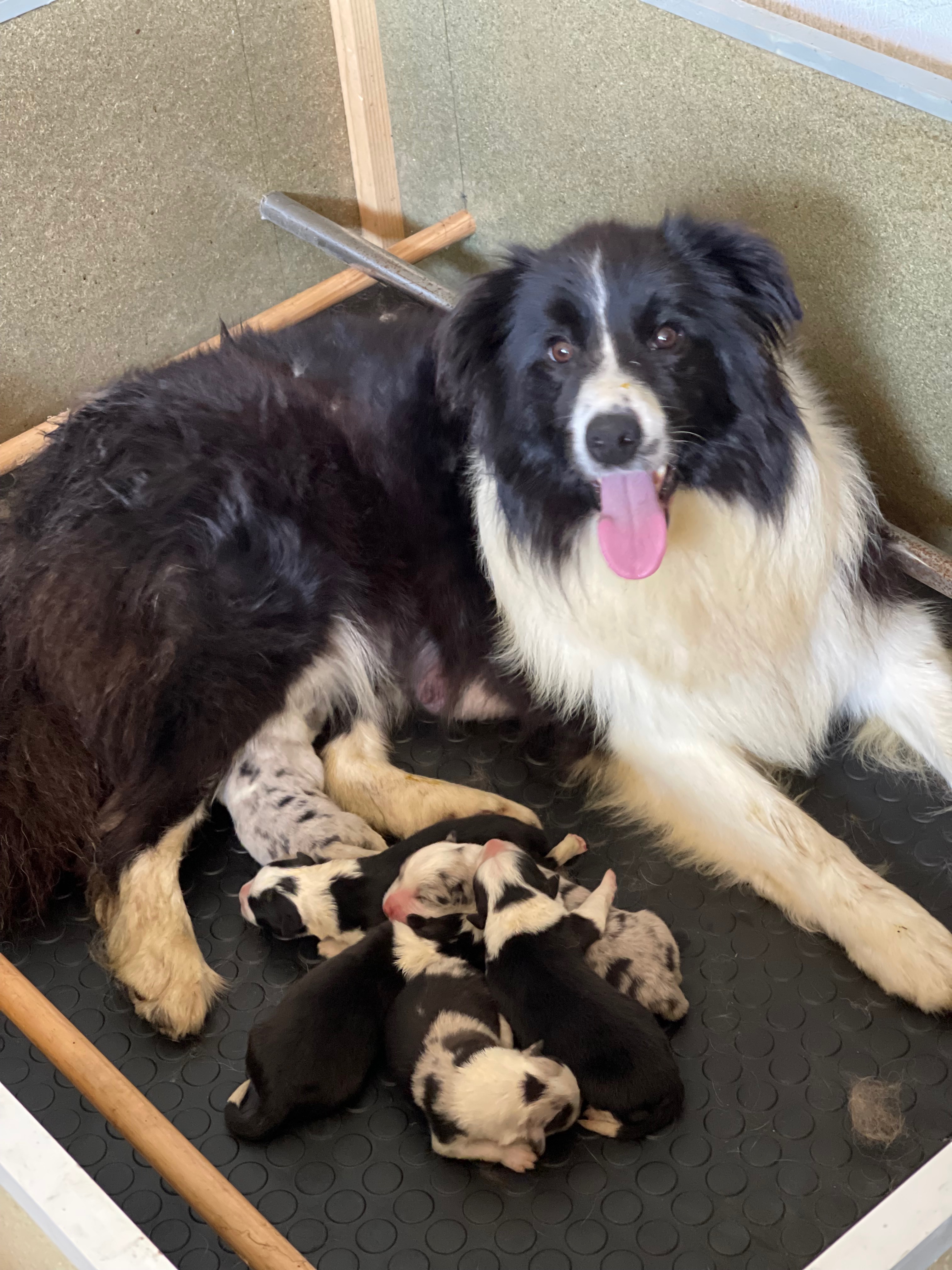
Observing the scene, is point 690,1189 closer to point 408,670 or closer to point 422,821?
Answer: point 422,821

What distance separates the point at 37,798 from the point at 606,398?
113 cm

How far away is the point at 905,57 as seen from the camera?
2.14m

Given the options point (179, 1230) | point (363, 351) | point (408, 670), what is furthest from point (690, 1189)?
point (363, 351)

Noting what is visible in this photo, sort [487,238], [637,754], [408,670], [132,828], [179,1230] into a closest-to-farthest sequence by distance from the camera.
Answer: [179,1230] → [132,828] → [637,754] → [408,670] → [487,238]

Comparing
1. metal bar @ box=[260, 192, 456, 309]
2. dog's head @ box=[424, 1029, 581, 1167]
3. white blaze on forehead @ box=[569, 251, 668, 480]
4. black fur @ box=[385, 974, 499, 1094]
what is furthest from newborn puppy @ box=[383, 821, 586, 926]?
metal bar @ box=[260, 192, 456, 309]

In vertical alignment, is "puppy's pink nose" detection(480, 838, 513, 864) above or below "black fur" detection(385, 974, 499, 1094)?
above

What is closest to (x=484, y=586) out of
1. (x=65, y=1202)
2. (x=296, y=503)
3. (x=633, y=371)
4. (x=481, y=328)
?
(x=296, y=503)

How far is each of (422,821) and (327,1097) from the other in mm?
579

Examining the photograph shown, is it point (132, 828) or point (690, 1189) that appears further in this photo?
point (132, 828)

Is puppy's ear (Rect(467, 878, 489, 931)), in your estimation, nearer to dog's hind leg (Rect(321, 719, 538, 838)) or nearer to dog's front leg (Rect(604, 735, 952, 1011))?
dog's hind leg (Rect(321, 719, 538, 838))

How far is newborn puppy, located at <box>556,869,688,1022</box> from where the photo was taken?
6.07 feet

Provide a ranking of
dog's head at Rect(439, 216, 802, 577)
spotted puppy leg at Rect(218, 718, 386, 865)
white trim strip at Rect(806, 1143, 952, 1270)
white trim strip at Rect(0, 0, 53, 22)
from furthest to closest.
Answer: white trim strip at Rect(0, 0, 53, 22) < spotted puppy leg at Rect(218, 718, 386, 865) < dog's head at Rect(439, 216, 802, 577) < white trim strip at Rect(806, 1143, 952, 1270)

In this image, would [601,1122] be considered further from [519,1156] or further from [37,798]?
[37,798]

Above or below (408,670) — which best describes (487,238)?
above
